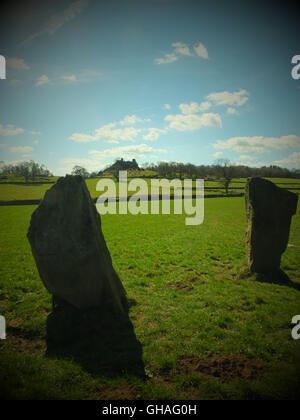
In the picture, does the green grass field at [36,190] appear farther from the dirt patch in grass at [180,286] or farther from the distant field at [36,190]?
the dirt patch in grass at [180,286]

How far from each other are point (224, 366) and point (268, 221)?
6864mm

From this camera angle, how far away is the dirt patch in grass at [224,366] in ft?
16.3

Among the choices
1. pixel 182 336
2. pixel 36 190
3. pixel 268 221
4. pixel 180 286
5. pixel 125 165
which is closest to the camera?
pixel 182 336

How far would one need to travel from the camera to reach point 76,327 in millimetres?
6402

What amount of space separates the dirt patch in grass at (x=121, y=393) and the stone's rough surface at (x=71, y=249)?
2451 millimetres

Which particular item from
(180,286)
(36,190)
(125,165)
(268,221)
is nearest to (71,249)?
(180,286)

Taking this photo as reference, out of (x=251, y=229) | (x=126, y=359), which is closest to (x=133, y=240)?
(x=251, y=229)

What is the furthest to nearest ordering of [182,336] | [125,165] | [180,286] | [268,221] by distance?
[125,165] < [268,221] < [180,286] < [182,336]

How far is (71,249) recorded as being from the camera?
250 inches

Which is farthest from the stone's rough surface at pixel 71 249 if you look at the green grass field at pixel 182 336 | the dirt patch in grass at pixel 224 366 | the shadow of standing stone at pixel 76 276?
the dirt patch in grass at pixel 224 366

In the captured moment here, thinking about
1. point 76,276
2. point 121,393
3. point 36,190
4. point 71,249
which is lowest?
point 121,393

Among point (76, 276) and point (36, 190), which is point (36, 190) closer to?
point (36, 190)
